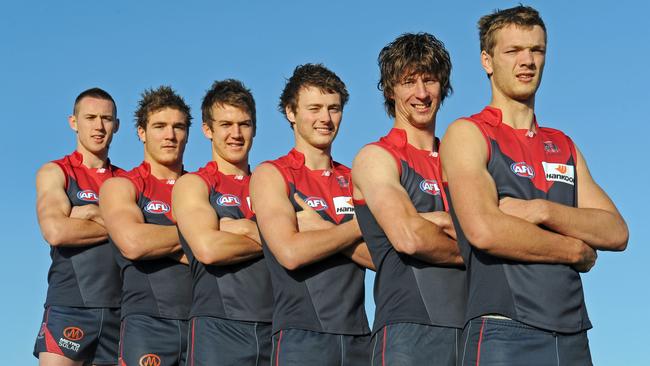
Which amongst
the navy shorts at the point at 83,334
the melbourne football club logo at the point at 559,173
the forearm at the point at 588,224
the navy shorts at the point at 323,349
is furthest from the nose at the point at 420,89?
the navy shorts at the point at 83,334

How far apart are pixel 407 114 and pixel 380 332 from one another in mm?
1717

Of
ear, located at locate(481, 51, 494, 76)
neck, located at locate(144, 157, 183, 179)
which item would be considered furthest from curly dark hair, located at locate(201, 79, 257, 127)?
ear, located at locate(481, 51, 494, 76)

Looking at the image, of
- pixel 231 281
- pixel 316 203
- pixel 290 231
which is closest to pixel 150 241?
pixel 231 281

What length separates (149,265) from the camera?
1069 cm

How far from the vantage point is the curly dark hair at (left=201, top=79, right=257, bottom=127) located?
34.4 ft

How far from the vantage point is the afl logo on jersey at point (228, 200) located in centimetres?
984

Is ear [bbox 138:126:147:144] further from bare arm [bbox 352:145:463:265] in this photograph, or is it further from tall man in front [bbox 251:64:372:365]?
bare arm [bbox 352:145:463:265]

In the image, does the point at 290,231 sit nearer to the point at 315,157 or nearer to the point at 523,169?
the point at 315,157

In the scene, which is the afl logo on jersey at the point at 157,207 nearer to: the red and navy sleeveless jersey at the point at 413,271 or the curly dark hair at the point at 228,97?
the curly dark hair at the point at 228,97

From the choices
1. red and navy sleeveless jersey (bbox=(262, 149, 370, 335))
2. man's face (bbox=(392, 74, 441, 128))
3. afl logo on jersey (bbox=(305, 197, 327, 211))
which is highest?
man's face (bbox=(392, 74, 441, 128))

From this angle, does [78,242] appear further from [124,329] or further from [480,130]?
[480,130]

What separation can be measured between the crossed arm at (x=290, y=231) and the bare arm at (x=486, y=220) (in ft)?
4.98

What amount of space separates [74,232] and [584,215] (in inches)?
257

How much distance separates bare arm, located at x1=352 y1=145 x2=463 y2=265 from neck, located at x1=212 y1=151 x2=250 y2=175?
2777 millimetres
